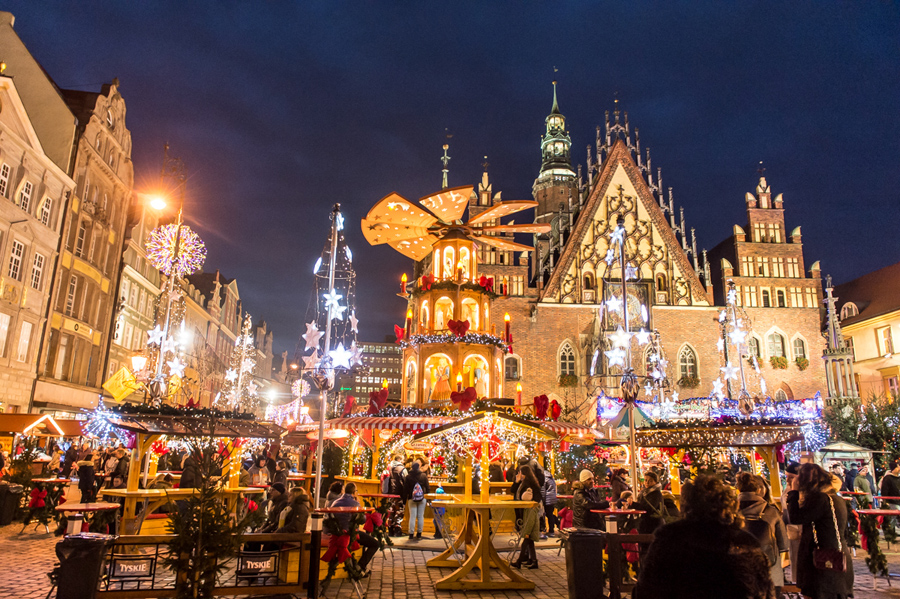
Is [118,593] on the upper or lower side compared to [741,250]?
lower

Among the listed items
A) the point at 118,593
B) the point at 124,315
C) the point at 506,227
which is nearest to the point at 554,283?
the point at 506,227

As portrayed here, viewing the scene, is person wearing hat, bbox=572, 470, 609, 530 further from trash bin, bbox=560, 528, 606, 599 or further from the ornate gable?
→ the ornate gable

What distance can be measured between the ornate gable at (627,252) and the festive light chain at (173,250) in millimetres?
20563

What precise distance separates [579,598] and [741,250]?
3504 cm

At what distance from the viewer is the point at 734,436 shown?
11.8 m

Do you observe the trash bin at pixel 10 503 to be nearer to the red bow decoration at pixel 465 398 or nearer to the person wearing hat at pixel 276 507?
the person wearing hat at pixel 276 507

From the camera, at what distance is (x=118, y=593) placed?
6.70 m

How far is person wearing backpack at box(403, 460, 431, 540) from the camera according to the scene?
14664 millimetres

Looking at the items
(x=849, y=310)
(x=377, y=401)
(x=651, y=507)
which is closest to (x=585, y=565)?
(x=651, y=507)

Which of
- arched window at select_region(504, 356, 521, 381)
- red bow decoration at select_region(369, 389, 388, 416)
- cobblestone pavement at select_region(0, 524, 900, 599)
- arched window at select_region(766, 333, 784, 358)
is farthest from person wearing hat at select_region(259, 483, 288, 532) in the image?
arched window at select_region(766, 333, 784, 358)

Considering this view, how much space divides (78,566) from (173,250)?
15122mm

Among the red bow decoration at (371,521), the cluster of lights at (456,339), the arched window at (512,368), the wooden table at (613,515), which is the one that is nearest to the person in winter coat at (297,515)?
the red bow decoration at (371,521)

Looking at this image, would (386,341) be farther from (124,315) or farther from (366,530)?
(366,530)

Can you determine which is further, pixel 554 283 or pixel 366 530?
pixel 554 283
